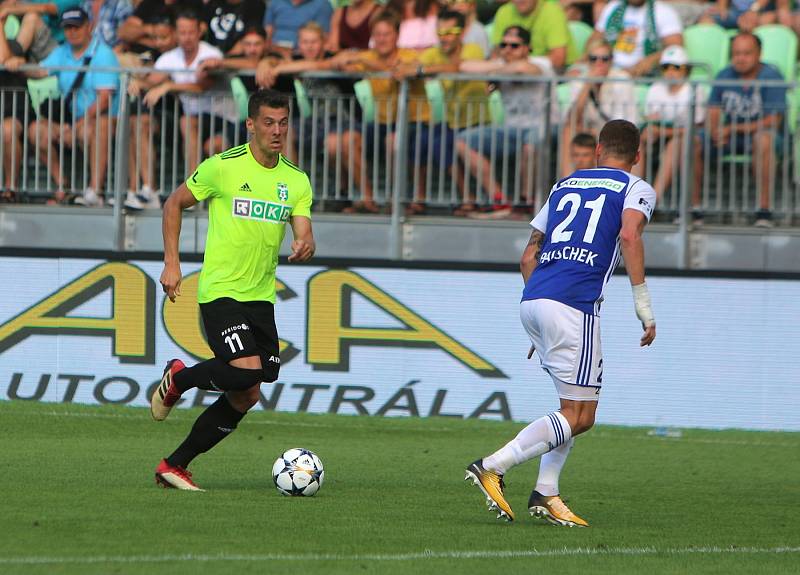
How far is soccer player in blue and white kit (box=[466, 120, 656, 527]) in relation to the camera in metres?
7.45

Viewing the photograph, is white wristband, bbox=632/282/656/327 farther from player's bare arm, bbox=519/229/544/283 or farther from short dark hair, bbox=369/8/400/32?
short dark hair, bbox=369/8/400/32

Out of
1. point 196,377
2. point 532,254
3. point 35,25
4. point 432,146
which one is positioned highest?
point 35,25

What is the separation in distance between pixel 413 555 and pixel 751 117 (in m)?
8.17

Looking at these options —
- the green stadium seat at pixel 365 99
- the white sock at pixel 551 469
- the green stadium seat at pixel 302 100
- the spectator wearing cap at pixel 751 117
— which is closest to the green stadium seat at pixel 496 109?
the green stadium seat at pixel 365 99

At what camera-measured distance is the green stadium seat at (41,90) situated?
14234 mm

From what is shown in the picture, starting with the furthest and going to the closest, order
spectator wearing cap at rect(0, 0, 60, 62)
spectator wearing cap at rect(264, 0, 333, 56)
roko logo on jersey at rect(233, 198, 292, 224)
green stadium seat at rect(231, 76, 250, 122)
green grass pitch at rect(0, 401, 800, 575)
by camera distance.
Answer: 1. spectator wearing cap at rect(0, 0, 60, 62)
2. spectator wearing cap at rect(264, 0, 333, 56)
3. green stadium seat at rect(231, 76, 250, 122)
4. roko logo on jersey at rect(233, 198, 292, 224)
5. green grass pitch at rect(0, 401, 800, 575)

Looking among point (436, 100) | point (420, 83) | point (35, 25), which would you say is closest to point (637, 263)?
point (436, 100)

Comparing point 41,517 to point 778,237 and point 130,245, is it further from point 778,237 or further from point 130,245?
point 778,237

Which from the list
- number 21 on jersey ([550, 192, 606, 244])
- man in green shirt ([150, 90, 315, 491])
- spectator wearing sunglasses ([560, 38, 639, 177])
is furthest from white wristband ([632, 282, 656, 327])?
spectator wearing sunglasses ([560, 38, 639, 177])

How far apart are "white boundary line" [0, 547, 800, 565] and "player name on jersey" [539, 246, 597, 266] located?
1582mm

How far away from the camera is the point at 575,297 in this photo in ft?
24.8

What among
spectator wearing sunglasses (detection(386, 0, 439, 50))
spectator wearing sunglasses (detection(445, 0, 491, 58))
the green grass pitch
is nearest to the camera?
the green grass pitch

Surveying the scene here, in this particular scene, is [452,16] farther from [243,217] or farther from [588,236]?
[588,236]

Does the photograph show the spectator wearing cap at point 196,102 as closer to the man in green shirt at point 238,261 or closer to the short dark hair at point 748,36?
the short dark hair at point 748,36
